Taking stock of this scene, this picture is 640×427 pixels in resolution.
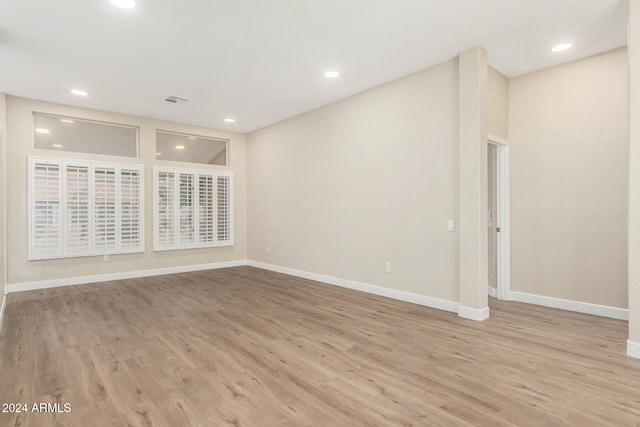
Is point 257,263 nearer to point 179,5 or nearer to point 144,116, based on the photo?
point 144,116

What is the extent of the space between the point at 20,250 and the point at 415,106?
624 cm

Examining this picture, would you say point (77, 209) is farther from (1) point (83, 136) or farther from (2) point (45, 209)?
(1) point (83, 136)

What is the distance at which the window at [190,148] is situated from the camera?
6.56 m

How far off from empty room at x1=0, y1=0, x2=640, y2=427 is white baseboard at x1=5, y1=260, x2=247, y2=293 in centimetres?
6

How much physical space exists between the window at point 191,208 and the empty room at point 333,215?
6 centimetres

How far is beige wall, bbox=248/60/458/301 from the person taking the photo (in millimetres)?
4039

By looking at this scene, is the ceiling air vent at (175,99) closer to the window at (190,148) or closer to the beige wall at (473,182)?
the window at (190,148)

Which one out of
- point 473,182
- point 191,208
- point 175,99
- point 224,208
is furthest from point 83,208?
point 473,182

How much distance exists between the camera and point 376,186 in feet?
15.7

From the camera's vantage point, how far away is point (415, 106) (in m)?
4.31

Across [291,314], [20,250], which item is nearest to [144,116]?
[20,250]

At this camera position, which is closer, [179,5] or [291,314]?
[179,5]

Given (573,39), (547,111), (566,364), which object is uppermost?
(573,39)

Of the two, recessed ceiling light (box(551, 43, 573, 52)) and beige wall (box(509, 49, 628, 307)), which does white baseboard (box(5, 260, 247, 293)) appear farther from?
recessed ceiling light (box(551, 43, 573, 52))
